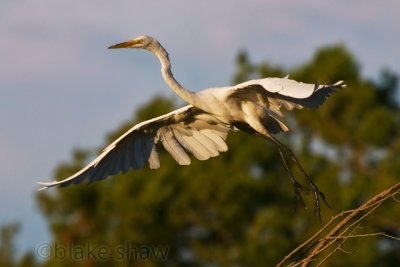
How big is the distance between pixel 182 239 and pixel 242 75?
12.6 feet

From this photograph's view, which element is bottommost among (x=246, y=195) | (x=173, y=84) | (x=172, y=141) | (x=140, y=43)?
(x=246, y=195)

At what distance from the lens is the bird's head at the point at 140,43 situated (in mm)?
7855

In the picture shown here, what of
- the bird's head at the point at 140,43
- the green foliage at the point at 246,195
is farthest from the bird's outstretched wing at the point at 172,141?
the green foliage at the point at 246,195

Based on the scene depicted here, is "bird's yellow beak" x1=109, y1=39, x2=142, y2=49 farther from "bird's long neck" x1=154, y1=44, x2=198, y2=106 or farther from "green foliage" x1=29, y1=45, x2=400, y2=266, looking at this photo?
"green foliage" x1=29, y1=45, x2=400, y2=266

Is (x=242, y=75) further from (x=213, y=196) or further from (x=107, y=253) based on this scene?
(x=107, y=253)

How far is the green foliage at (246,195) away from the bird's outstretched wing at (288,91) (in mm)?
13188

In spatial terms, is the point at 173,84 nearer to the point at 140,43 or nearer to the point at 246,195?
the point at 140,43

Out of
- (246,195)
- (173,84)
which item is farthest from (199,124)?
(246,195)

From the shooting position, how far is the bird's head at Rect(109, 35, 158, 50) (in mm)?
7855

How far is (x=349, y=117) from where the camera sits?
76.7ft

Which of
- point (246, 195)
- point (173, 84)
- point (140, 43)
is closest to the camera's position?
point (173, 84)

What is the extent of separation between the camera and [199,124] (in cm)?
834

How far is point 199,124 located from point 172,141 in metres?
0.24

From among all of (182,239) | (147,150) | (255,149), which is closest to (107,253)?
(182,239)
